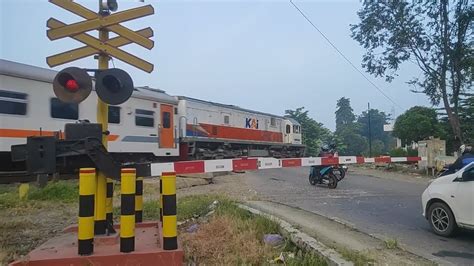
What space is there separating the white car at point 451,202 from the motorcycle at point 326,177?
5.99 m

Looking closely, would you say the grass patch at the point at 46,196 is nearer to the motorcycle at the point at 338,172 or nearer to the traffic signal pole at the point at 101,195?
the traffic signal pole at the point at 101,195

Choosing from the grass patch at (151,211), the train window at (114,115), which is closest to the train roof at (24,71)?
the train window at (114,115)

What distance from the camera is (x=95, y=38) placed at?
16.4 feet

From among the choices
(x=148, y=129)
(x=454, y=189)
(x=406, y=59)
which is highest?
(x=406, y=59)

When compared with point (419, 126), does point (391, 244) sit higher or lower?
lower

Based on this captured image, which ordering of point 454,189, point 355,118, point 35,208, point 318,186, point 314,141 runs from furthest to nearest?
point 355,118 → point 314,141 → point 318,186 → point 35,208 → point 454,189

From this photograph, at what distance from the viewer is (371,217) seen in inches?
306

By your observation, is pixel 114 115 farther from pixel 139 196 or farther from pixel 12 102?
pixel 139 196

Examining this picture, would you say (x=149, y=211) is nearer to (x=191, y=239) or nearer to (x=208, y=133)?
(x=191, y=239)

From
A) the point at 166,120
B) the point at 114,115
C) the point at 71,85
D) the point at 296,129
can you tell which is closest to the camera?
the point at 71,85

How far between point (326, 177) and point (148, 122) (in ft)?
25.0

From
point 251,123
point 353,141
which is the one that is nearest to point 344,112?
point 353,141

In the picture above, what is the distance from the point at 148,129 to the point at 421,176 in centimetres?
1255

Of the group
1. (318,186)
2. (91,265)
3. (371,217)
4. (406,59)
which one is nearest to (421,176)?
(406,59)
